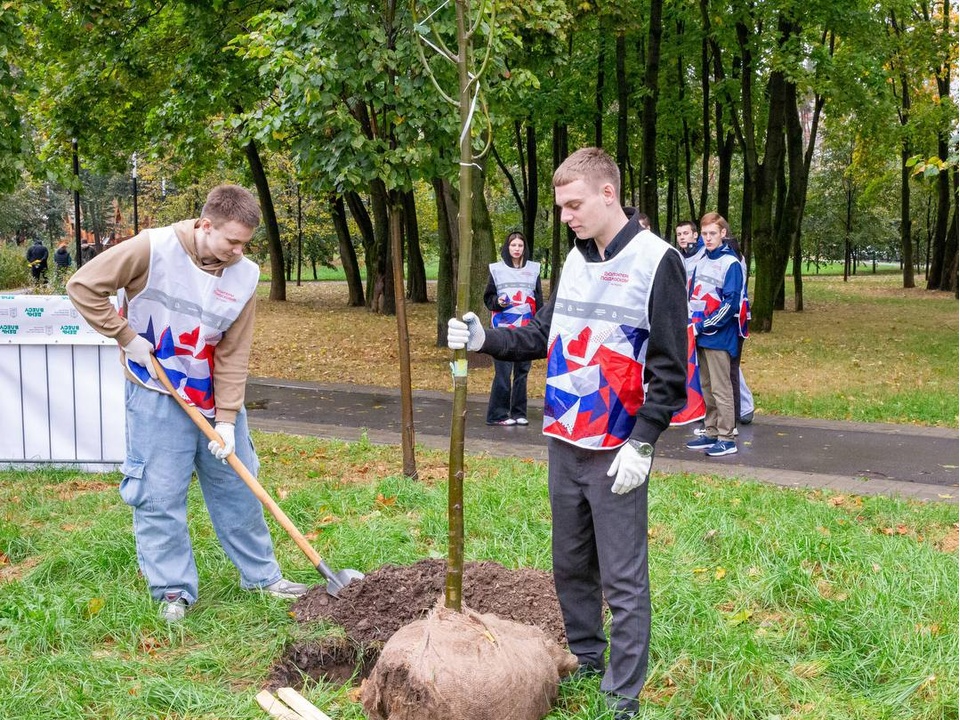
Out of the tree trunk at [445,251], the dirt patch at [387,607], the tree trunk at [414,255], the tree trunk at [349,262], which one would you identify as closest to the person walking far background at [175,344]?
the dirt patch at [387,607]

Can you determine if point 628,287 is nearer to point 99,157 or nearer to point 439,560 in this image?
point 439,560

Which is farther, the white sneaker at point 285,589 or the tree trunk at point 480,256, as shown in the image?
the tree trunk at point 480,256

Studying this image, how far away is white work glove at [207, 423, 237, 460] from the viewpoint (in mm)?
4688

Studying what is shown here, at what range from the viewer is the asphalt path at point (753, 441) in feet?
25.9

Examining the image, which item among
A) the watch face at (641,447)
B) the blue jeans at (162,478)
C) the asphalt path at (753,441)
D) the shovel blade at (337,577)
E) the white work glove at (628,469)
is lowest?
the asphalt path at (753,441)

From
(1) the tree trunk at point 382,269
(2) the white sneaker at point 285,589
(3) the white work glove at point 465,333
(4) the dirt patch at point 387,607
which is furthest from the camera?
(1) the tree trunk at point 382,269

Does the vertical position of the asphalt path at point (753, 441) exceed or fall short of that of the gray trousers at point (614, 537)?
it falls short

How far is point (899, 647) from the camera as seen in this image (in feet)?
13.8

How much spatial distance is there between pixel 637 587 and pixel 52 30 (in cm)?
1337

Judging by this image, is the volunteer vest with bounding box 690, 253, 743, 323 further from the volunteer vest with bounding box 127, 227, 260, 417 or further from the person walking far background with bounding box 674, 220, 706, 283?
the volunteer vest with bounding box 127, 227, 260, 417

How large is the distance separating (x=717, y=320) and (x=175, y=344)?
5.45 metres

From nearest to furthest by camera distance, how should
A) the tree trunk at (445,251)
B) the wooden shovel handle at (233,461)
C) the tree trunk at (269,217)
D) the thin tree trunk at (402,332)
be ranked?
the wooden shovel handle at (233,461) < the thin tree trunk at (402,332) < the tree trunk at (445,251) < the tree trunk at (269,217)

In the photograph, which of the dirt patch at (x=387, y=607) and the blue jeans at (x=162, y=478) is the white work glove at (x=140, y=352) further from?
the dirt patch at (x=387, y=607)

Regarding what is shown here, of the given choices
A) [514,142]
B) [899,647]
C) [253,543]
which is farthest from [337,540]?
[514,142]
